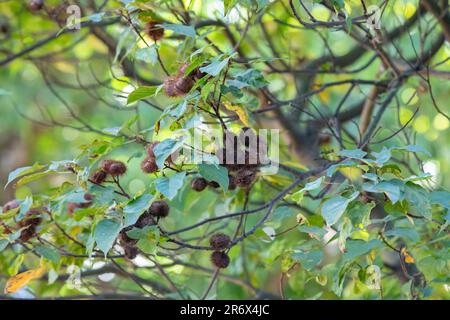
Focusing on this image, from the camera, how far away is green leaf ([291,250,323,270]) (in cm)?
162

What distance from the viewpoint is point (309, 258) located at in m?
1.63

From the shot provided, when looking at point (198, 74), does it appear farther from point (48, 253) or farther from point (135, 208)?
point (48, 253)

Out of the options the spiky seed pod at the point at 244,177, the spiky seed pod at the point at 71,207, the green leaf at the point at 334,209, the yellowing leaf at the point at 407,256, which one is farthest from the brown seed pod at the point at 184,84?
the yellowing leaf at the point at 407,256

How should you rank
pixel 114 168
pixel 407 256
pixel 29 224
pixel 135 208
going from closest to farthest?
pixel 135 208, pixel 114 168, pixel 29 224, pixel 407 256

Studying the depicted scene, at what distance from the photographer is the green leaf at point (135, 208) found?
1339 mm

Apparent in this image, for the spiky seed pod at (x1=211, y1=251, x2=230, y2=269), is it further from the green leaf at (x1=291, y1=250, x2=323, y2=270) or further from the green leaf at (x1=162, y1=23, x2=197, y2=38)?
the green leaf at (x1=162, y1=23, x2=197, y2=38)

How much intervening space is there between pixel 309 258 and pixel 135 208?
478 mm

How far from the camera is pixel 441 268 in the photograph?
1.63 meters

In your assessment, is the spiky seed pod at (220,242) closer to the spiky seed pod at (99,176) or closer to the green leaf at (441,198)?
the spiky seed pod at (99,176)

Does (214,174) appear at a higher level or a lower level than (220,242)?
higher

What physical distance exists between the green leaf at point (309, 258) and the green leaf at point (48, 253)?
1.83 ft

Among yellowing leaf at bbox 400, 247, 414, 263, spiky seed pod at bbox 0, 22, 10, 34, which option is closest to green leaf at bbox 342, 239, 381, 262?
yellowing leaf at bbox 400, 247, 414, 263

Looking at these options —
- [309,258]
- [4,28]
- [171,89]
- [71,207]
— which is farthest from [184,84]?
[4,28]

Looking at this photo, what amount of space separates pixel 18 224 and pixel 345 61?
145cm
